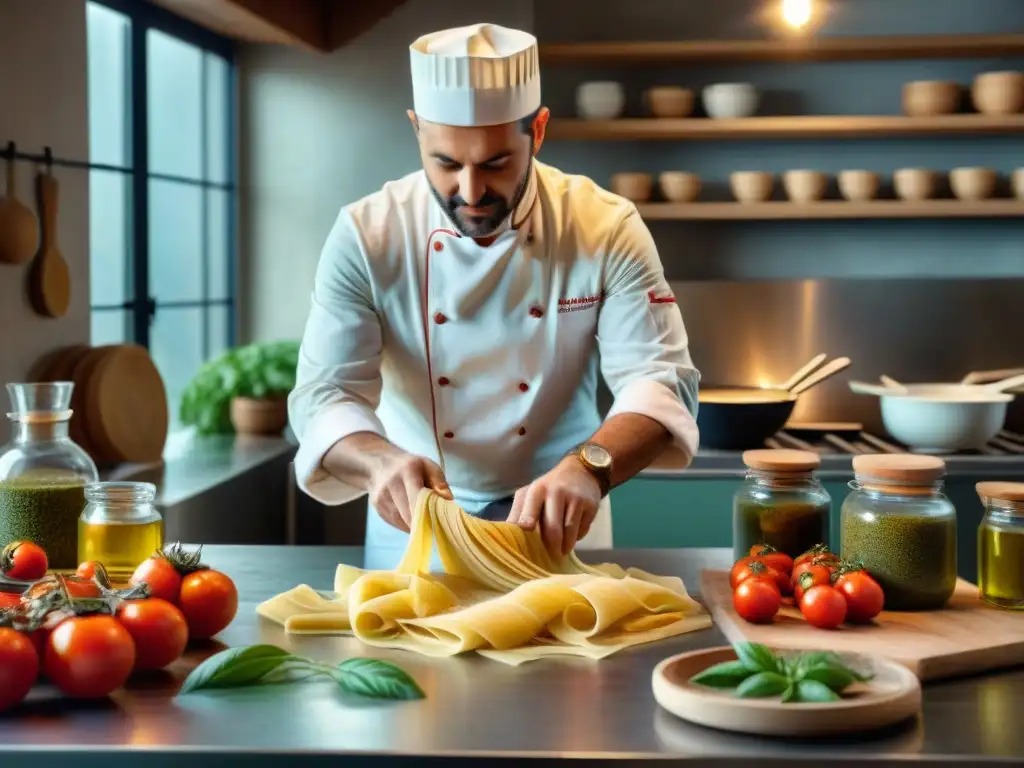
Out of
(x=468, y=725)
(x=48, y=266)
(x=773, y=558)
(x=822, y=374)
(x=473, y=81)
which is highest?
(x=473, y=81)

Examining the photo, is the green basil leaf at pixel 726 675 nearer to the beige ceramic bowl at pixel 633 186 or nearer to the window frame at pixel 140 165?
the window frame at pixel 140 165

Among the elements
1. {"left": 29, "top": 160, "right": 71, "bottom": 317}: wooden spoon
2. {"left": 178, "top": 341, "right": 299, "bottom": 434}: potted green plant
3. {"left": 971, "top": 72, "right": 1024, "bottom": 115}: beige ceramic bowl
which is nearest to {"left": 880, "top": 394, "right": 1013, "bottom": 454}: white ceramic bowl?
{"left": 971, "top": 72, "right": 1024, "bottom": 115}: beige ceramic bowl

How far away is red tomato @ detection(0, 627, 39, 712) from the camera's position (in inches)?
50.4

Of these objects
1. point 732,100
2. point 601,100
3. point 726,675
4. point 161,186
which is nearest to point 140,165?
point 161,186

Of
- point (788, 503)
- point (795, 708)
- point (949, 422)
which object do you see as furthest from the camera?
point (949, 422)

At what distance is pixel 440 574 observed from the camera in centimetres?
177

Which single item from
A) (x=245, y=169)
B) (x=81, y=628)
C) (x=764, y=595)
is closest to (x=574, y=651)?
(x=764, y=595)

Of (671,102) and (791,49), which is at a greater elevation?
(791,49)

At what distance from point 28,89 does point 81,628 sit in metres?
1.95

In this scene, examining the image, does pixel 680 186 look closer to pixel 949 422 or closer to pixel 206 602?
pixel 949 422

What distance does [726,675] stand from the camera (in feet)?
4.27

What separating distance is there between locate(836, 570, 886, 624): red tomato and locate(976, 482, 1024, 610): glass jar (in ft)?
0.58

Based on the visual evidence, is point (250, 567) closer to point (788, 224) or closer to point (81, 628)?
point (81, 628)

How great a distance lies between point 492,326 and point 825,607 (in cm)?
96
